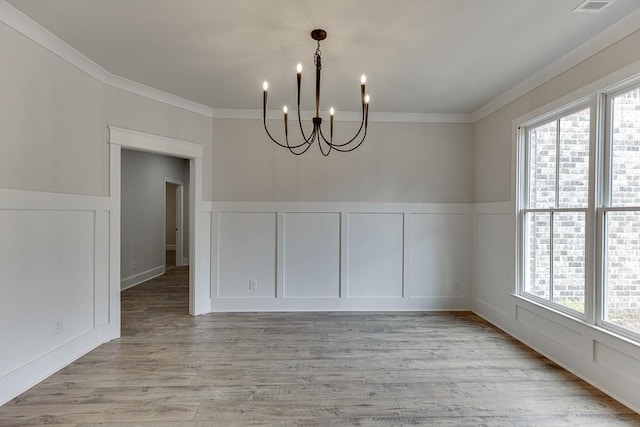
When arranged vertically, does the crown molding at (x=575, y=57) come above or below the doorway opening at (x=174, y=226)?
above

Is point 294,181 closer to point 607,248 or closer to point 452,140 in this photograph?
point 452,140

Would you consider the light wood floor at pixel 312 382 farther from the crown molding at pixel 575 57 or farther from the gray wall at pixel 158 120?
the crown molding at pixel 575 57

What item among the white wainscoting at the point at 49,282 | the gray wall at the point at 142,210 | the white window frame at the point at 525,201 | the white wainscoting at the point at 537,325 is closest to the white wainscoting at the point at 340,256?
the white wainscoting at the point at 537,325

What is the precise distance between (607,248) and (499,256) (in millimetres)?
1377

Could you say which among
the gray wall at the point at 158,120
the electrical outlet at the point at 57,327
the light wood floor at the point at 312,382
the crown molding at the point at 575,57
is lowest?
the light wood floor at the point at 312,382

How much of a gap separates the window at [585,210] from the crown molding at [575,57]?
34 centimetres

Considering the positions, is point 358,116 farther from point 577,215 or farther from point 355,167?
point 577,215

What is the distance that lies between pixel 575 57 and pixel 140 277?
6689 millimetres

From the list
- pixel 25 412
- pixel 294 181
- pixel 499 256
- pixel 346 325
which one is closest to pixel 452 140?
pixel 499 256

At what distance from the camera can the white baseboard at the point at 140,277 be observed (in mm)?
5574

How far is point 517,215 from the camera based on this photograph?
11.5 feet

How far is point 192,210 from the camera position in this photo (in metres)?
4.14

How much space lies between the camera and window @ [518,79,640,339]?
234 cm

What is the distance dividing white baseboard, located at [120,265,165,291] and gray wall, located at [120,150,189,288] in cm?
6
